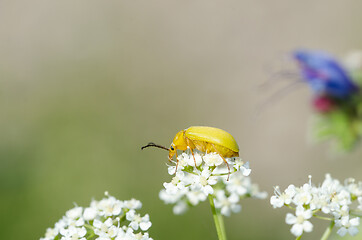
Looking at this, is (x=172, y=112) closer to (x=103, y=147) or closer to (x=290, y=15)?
(x=103, y=147)

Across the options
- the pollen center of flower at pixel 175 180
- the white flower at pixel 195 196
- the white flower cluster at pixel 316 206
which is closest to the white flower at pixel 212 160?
the pollen center of flower at pixel 175 180

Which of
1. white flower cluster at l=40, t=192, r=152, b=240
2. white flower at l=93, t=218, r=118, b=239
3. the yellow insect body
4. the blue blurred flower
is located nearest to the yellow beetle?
the yellow insect body

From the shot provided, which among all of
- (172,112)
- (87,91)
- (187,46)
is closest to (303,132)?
(172,112)

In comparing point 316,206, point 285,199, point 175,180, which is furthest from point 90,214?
point 316,206

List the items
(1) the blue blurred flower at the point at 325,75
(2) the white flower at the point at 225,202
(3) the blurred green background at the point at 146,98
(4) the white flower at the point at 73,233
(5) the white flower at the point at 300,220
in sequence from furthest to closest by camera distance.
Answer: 1. (3) the blurred green background at the point at 146,98
2. (1) the blue blurred flower at the point at 325,75
3. (2) the white flower at the point at 225,202
4. (4) the white flower at the point at 73,233
5. (5) the white flower at the point at 300,220

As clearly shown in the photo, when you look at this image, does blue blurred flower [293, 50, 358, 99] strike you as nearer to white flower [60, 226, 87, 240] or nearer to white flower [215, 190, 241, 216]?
white flower [215, 190, 241, 216]

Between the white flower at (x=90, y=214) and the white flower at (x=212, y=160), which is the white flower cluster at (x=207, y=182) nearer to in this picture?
the white flower at (x=212, y=160)
